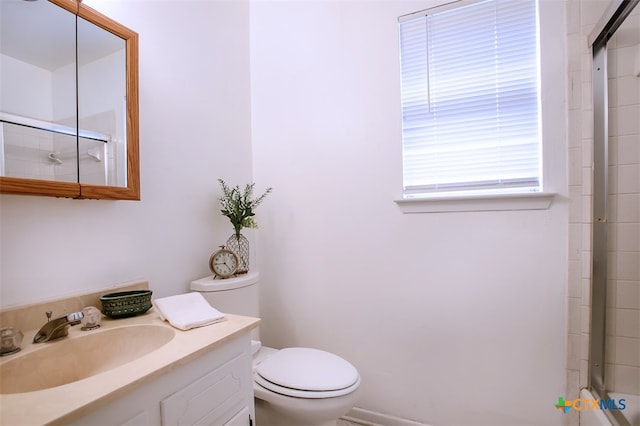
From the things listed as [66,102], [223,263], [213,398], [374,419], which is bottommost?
[374,419]

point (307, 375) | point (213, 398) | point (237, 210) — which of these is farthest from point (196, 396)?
point (237, 210)

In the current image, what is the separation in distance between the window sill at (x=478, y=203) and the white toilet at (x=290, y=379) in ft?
2.59

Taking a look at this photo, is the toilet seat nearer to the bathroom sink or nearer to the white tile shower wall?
the bathroom sink

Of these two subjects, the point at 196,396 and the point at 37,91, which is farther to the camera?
the point at 37,91

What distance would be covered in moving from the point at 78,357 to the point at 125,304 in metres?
0.18

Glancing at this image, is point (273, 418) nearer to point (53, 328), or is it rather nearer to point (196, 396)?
point (196, 396)

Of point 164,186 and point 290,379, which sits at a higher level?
point 164,186

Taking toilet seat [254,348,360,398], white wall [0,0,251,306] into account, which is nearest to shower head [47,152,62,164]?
white wall [0,0,251,306]

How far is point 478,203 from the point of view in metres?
1.37

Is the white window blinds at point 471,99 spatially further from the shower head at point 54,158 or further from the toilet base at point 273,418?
the shower head at point 54,158

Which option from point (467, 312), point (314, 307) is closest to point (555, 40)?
point (467, 312)

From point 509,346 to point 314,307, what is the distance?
3.14ft

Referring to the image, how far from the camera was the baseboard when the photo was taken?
1491 millimetres

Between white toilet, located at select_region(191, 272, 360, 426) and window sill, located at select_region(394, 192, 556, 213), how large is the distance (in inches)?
31.0
